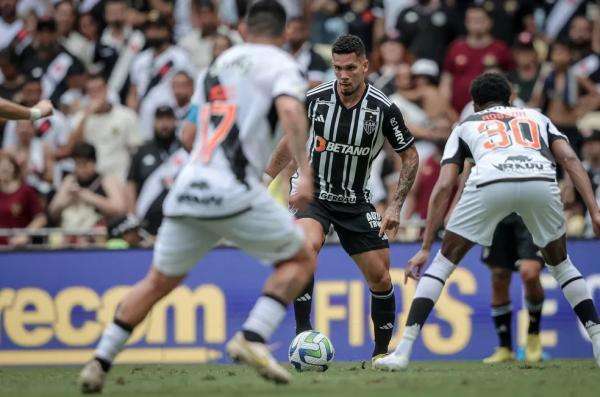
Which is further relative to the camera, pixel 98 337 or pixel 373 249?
pixel 98 337

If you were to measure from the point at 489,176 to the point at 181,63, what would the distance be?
9445 millimetres

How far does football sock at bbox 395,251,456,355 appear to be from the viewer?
1057 cm

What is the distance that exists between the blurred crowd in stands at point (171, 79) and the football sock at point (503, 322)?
6.38ft

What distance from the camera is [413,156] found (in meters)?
11.8

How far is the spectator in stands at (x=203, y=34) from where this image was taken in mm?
19595

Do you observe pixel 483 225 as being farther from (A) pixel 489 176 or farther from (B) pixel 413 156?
(B) pixel 413 156

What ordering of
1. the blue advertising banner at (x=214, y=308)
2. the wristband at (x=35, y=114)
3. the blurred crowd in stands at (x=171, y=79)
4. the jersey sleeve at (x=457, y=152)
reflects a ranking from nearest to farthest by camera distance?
1. the wristband at (x=35, y=114)
2. the jersey sleeve at (x=457, y=152)
3. the blue advertising banner at (x=214, y=308)
4. the blurred crowd in stands at (x=171, y=79)

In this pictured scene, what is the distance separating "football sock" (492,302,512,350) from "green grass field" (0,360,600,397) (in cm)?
192

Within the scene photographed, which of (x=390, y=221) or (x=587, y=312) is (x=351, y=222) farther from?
(x=587, y=312)

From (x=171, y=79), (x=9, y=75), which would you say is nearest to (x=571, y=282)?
(x=171, y=79)

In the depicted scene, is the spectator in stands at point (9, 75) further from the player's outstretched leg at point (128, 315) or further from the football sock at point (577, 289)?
the player's outstretched leg at point (128, 315)

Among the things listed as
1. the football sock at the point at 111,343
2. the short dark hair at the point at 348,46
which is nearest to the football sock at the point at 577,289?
the short dark hair at the point at 348,46

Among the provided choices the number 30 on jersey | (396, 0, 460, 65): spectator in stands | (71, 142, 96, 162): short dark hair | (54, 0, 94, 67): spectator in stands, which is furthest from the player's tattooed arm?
(54, 0, 94, 67): spectator in stands

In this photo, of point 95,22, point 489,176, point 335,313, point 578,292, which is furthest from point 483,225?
point 95,22
